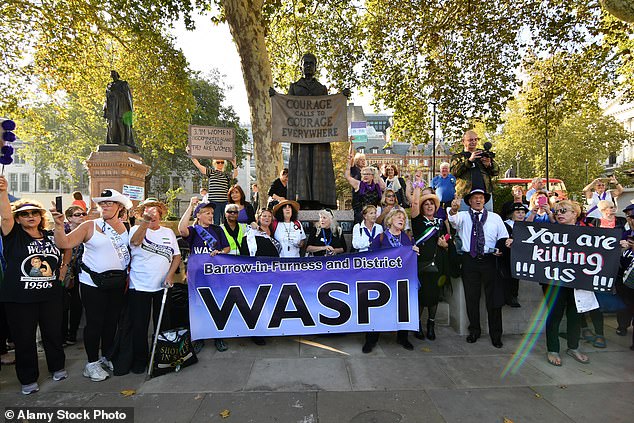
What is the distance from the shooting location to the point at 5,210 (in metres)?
3.52

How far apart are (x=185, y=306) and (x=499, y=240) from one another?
442 cm

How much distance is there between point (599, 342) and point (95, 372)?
6431 millimetres

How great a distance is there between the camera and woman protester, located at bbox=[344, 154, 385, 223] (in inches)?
243

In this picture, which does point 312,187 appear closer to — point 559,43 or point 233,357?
point 233,357

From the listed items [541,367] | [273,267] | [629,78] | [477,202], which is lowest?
[541,367]

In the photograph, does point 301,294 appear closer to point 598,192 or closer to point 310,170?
point 310,170

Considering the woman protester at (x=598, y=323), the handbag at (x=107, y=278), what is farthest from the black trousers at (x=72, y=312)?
the woman protester at (x=598, y=323)

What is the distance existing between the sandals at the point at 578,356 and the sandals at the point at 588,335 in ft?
2.35

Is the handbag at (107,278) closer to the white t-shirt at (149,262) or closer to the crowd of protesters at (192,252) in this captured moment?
the crowd of protesters at (192,252)

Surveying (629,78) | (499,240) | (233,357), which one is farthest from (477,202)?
(629,78)

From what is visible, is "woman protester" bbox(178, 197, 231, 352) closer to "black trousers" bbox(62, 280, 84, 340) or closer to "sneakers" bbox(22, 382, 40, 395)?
"black trousers" bbox(62, 280, 84, 340)

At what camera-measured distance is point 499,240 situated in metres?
4.97

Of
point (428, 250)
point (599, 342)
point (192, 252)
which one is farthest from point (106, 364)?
point (599, 342)

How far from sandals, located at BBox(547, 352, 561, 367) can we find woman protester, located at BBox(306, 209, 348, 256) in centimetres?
290
